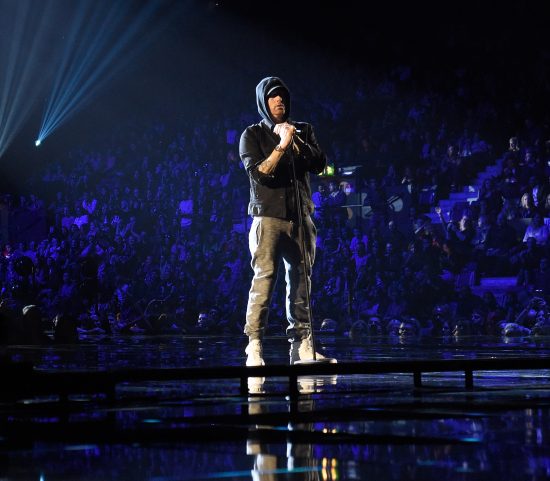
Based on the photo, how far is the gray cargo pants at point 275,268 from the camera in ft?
20.4

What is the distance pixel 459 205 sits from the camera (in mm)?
15492

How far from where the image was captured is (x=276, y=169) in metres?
6.24

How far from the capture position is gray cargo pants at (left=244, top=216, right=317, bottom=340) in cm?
621

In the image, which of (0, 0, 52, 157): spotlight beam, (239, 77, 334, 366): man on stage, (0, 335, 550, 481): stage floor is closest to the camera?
(0, 335, 550, 481): stage floor

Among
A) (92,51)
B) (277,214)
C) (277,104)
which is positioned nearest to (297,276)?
(277,214)

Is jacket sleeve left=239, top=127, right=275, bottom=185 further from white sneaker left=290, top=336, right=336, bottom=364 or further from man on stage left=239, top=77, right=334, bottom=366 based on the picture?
white sneaker left=290, top=336, right=336, bottom=364

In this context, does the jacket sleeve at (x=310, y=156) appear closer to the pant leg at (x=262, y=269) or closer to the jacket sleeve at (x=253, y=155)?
the jacket sleeve at (x=253, y=155)

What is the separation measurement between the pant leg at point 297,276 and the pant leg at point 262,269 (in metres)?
0.11

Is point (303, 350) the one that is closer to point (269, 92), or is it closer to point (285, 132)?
point (285, 132)

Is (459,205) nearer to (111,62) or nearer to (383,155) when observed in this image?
(383,155)

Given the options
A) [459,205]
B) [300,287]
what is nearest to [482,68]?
[459,205]

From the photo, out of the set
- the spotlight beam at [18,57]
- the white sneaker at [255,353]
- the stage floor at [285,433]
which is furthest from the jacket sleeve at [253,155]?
the spotlight beam at [18,57]

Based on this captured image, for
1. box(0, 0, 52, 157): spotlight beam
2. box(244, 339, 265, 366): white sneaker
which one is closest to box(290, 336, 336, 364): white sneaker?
box(244, 339, 265, 366): white sneaker

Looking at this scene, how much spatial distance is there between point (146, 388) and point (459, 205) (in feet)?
34.6
